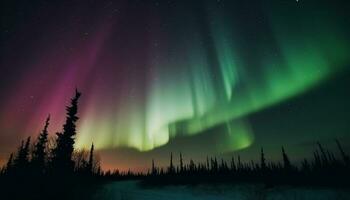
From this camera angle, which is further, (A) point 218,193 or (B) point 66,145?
(B) point 66,145

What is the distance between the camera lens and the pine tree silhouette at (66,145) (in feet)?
143

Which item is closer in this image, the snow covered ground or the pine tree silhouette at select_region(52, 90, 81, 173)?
the snow covered ground

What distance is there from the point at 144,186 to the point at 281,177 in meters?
18.3

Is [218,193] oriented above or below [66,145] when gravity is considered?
below

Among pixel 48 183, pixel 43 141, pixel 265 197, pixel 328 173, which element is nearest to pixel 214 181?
pixel 265 197

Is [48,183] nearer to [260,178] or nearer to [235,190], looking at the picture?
[235,190]

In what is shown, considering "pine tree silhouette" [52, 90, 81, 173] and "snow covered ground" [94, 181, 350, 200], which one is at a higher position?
"pine tree silhouette" [52, 90, 81, 173]

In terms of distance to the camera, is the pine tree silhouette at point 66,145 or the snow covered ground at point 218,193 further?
the pine tree silhouette at point 66,145

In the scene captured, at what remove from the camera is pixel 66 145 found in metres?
45.7

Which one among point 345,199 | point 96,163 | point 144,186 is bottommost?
point 345,199

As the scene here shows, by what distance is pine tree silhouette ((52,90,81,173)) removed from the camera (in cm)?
4372

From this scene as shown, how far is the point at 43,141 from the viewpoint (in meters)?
58.5

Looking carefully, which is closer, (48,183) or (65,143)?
(48,183)

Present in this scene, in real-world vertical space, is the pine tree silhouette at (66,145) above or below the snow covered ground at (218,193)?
above
